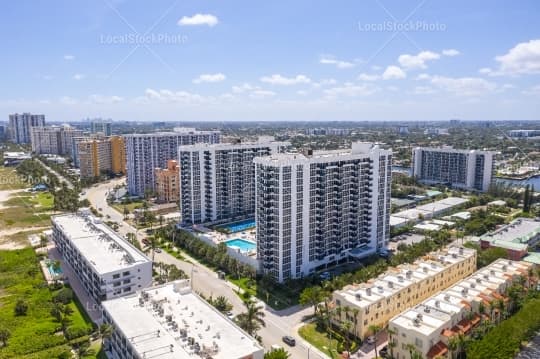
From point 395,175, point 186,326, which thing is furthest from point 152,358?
point 395,175

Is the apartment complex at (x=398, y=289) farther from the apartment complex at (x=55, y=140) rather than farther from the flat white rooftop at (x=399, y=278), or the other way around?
the apartment complex at (x=55, y=140)

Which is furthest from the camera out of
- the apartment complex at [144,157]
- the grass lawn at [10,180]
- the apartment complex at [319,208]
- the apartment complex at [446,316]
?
the grass lawn at [10,180]

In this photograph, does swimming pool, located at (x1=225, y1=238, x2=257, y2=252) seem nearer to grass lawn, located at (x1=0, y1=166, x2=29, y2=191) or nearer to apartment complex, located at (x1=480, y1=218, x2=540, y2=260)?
apartment complex, located at (x1=480, y1=218, x2=540, y2=260)

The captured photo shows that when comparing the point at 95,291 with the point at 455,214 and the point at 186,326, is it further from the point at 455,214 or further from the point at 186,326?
the point at 455,214

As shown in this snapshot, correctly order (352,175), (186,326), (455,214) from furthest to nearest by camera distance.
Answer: (455,214) → (352,175) → (186,326)

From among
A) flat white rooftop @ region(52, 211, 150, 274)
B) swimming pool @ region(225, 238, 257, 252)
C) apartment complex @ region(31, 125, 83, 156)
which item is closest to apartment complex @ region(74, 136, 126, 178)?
apartment complex @ region(31, 125, 83, 156)

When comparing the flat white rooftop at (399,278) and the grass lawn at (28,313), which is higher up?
the flat white rooftop at (399,278)

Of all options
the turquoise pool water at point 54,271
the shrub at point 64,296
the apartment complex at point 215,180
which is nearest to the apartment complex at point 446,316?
the shrub at point 64,296
